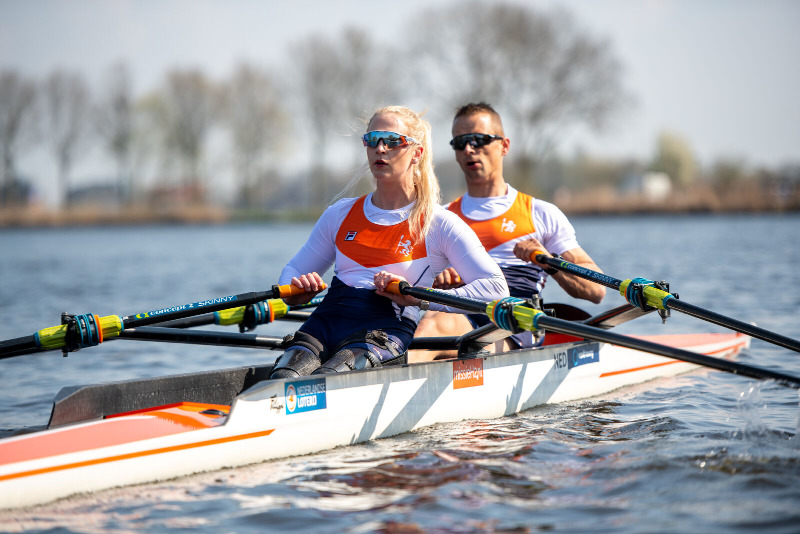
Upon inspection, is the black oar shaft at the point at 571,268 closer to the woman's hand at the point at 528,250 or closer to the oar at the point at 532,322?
the woman's hand at the point at 528,250

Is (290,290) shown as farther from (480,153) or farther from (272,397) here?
(480,153)

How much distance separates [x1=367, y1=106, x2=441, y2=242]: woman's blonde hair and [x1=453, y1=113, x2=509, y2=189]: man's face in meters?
1.12

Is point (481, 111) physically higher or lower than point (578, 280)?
higher

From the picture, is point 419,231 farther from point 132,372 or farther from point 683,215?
point 683,215

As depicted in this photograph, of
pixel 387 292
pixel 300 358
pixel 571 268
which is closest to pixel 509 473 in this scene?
pixel 387 292

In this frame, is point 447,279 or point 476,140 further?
point 476,140

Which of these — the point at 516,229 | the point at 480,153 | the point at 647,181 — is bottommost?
the point at 516,229

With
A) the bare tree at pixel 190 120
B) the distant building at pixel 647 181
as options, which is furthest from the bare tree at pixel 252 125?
the distant building at pixel 647 181

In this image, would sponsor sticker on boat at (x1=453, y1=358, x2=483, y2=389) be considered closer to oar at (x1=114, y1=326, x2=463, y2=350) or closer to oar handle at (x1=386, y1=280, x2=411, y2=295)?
oar at (x1=114, y1=326, x2=463, y2=350)

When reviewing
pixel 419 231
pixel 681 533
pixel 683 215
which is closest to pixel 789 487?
pixel 681 533

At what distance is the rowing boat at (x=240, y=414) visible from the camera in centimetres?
360

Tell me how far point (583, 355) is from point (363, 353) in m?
2.02

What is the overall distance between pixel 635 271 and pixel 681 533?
13.0 m

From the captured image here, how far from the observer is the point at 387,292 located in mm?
4379
